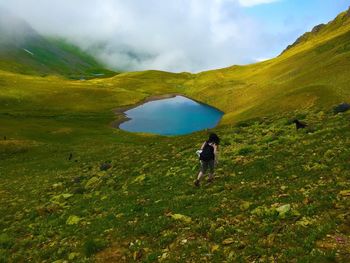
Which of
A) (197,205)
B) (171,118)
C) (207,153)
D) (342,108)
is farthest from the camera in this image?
(171,118)

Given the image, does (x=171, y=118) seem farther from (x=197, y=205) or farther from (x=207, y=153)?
(x=197, y=205)

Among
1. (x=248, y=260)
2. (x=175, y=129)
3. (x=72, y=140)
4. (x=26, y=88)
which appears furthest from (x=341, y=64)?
(x=26, y=88)

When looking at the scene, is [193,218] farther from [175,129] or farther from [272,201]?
[175,129]

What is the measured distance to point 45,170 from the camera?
55125mm

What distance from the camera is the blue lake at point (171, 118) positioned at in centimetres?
12094

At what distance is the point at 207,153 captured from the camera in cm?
2602

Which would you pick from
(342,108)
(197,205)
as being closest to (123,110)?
(342,108)

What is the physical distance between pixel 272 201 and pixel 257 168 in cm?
688

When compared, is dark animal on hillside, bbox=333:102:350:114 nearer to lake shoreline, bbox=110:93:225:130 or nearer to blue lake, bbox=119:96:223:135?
blue lake, bbox=119:96:223:135

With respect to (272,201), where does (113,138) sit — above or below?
below

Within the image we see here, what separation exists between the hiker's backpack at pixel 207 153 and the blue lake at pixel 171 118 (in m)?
A: 87.4

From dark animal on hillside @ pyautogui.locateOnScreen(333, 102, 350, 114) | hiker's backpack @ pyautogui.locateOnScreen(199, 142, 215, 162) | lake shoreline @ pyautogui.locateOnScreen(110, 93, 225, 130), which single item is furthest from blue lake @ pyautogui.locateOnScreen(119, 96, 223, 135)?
hiker's backpack @ pyautogui.locateOnScreen(199, 142, 215, 162)

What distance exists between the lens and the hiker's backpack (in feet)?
85.4

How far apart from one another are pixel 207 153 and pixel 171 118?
376ft
